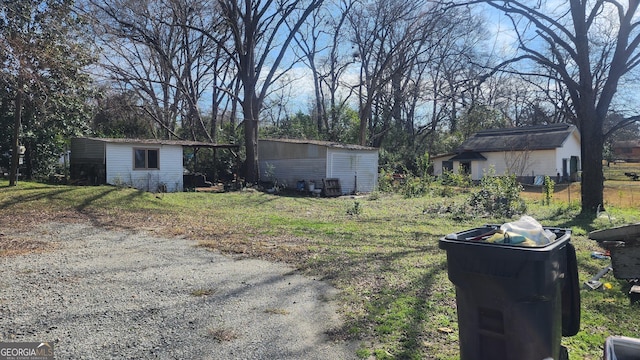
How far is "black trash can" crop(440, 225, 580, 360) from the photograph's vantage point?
6.69 ft

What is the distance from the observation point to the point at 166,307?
3848 mm

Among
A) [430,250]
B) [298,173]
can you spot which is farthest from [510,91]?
[430,250]

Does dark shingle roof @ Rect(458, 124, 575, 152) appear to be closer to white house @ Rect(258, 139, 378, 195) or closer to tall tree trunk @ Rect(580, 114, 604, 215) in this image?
white house @ Rect(258, 139, 378, 195)

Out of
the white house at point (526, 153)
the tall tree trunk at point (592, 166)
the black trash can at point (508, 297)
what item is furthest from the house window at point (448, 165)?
the black trash can at point (508, 297)

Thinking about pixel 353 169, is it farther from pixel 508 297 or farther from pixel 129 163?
pixel 508 297

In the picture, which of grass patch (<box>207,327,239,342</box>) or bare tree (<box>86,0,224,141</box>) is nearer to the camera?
grass patch (<box>207,327,239,342</box>)

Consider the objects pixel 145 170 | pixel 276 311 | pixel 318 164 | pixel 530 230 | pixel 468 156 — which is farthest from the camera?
pixel 468 156

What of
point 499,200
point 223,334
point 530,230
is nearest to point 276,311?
point 223,334

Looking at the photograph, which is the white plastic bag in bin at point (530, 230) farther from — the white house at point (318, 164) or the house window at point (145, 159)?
the house window at point (145, 159)

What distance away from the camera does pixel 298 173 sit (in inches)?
842

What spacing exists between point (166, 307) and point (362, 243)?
13.5ft

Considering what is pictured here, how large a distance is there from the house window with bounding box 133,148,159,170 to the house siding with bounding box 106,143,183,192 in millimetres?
148

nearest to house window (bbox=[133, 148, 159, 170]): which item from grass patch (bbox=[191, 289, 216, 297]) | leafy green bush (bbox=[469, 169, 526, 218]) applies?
leafy green bush (bbox=[469, 169, 526, 218])

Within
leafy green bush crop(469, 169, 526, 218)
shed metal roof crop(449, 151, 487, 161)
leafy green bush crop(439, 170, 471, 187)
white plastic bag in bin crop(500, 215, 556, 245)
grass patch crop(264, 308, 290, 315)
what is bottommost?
grass patch crop(264, 308, 290, 315)
